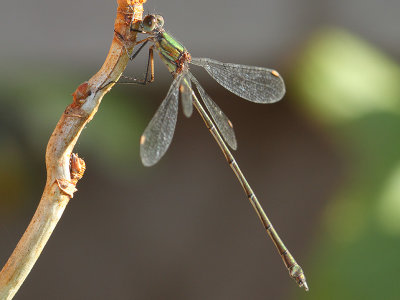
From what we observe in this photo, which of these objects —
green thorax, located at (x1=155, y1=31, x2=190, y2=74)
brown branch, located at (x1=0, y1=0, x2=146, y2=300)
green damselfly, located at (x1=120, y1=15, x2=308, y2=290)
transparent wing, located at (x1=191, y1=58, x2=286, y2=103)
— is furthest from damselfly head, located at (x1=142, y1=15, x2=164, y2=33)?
transparent wing, located at (x1=191, y1=58, x2=286, y2=103)

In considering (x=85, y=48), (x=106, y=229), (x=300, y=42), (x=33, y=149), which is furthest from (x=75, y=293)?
(x=300, y=42)

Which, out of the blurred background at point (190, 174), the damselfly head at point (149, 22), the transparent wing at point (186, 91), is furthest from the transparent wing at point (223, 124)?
the blurred background at point (190, 174)

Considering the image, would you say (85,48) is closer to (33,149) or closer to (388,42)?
(33,149)

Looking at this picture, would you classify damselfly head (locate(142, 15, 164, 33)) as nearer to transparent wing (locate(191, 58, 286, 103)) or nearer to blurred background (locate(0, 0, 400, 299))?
transparent wing (locate(191, 58, 286, 103))

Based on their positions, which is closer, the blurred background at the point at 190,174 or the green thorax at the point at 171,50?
the green thorax at the point at 171,50

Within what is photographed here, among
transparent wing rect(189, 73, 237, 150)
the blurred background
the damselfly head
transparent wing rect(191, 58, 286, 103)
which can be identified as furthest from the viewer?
the blurred background

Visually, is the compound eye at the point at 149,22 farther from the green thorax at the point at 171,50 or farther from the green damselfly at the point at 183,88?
the green thorax at the point at 171,50

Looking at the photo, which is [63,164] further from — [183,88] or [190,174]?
[190,174]
